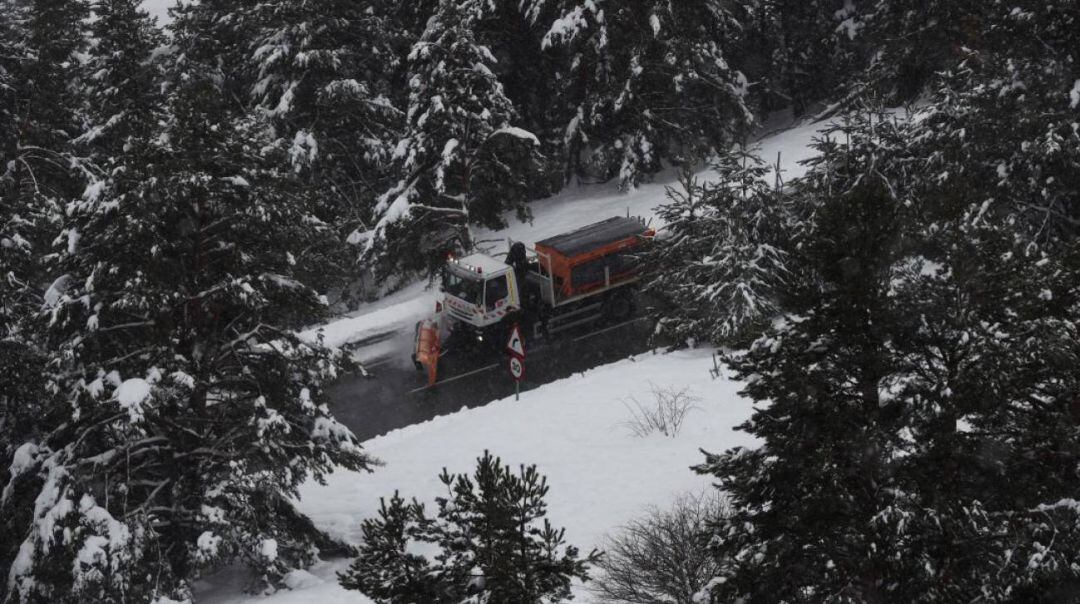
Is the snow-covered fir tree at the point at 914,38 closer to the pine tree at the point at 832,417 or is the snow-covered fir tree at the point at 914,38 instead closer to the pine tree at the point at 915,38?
the pine tree at the point at 915,38

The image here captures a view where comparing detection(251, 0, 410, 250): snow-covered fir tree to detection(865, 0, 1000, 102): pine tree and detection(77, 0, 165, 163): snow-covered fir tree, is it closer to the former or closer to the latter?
detection(77, 0, 165, 163): snow-covered fir tree

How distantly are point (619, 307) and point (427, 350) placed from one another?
18.0 feet

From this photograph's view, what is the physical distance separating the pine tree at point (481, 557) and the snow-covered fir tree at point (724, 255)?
12.9 metres

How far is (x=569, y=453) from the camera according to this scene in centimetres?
1636

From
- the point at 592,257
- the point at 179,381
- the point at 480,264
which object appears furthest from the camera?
the point at 592,257

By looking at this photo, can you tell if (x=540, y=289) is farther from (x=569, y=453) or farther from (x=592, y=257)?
(x=569, y=453)

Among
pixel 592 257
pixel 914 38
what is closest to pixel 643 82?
pixel 914 38

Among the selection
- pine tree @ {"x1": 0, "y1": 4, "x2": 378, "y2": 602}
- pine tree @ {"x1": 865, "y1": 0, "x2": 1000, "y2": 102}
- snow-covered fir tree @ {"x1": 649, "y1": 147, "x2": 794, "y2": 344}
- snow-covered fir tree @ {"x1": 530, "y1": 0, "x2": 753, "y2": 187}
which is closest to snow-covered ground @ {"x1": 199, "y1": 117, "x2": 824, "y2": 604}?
snow-covered fir tree @ {"x1": 649, "y1": 147, "x2": 794, "y2": 344}

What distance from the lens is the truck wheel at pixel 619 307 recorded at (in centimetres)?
2466

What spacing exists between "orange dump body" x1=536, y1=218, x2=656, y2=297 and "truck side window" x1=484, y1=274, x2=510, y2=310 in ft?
5.03

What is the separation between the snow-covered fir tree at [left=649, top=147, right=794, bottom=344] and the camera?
65.4 feet

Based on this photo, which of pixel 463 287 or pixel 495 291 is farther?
pixel 463 287

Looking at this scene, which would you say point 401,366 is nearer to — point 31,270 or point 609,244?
point 609,244

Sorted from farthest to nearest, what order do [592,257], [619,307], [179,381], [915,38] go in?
[915,38]
[619,307]
[592,257]
[179,381]
